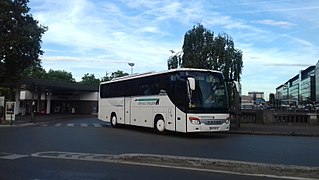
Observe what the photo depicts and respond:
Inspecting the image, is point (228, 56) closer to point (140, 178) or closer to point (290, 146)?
point (290, 146)

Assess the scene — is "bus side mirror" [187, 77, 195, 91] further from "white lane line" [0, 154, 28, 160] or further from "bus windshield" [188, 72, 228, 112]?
"white lane line" [0, 154, 28, 160]

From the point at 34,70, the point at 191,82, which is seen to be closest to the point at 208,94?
the point at 191,82

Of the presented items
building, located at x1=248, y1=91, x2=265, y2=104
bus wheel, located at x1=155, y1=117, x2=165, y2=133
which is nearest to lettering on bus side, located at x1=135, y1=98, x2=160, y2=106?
bus wheel, located at x1=155, y1=117, x2=165, y2=133

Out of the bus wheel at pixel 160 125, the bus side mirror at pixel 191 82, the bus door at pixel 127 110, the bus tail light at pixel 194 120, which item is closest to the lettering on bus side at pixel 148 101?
the bus wheel at pixel 160 125

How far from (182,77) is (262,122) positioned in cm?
1261

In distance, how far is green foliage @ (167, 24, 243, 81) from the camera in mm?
30984

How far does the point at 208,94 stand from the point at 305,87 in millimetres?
135658

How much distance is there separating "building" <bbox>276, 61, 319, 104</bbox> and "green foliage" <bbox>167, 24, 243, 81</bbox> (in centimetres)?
7443

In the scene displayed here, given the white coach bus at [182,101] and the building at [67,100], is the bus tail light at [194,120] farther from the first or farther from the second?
the building at [67,100]

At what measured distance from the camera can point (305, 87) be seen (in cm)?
14512

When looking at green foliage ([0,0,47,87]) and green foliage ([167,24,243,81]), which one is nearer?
green foliage ([167,24,243,81])

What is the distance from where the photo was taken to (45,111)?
66375 mm

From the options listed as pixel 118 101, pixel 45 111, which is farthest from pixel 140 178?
pixel 45 111

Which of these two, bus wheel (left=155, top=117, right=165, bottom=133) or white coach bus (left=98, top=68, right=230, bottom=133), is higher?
white coach bus (left=98, top=68, right=230, bottom=133)
